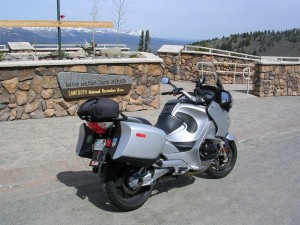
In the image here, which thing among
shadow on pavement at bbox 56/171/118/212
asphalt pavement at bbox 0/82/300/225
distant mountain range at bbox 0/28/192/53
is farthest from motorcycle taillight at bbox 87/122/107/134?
distant mountain range at bbox 0/28/192/53

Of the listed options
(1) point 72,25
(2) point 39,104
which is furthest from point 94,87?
(1) point 72,25

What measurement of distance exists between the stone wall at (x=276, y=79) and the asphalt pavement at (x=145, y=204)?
555cm

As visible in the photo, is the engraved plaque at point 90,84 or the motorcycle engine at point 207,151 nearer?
the motorcycle engine at point 207,151

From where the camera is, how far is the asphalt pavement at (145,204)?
13.9 feet

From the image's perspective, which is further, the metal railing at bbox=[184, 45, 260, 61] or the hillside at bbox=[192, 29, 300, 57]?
the hillside at bbox=[192, 29, 300, 57]

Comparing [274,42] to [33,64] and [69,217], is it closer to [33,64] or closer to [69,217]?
[33,64]

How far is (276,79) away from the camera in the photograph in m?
13.3

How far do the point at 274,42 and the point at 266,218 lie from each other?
3723 cm

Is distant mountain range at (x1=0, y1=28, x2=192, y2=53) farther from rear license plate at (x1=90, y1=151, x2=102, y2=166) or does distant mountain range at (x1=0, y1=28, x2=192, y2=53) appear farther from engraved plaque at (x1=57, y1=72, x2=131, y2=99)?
rear license plate at (x1=90, y1=151, x2=102, y2=166)

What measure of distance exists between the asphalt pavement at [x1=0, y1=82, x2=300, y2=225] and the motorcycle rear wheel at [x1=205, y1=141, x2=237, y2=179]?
0.10 meters

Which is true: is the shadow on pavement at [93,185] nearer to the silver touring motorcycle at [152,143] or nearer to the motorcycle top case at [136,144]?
the silver touring motorcycle at [152,143]

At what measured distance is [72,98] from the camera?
848cm

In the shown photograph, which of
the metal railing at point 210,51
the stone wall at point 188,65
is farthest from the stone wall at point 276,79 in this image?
the metal railing at point 210,51

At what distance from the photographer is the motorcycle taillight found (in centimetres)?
404
